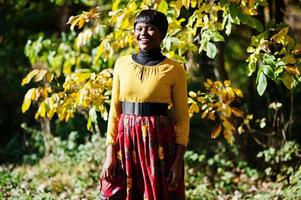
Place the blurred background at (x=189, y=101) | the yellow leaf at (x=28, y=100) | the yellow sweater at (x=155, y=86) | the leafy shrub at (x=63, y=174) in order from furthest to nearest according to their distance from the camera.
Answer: the leafy shrub at (x=63, y=174), the yellow leaf at (x=28, y=100), the blurred background at (x=189, y=101), the yellow sweater at (x=155, y=86)

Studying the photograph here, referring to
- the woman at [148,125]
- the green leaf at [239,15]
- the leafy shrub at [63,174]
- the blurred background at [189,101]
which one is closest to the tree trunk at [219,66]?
the blurred background at [189,101]

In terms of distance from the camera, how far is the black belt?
2760 mm

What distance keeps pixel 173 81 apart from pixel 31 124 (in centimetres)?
495

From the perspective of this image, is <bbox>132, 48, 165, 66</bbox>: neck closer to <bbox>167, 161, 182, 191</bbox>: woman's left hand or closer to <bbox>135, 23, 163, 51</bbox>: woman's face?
<bbox>135, 23, 163, 51</bbox>: woman's face

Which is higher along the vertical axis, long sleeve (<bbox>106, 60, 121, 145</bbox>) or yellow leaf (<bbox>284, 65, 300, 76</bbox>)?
yellow leaf (<bbox>284, 65, 300, 76</bbox>)

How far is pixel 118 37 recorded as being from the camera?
381 cm

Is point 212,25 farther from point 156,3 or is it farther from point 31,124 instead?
point 31,124

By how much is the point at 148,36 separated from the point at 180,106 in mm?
386

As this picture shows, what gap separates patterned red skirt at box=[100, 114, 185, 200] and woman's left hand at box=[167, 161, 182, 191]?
2 cm

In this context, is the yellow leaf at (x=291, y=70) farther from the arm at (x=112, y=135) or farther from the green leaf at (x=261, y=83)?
the arm at (x=112, y=135)

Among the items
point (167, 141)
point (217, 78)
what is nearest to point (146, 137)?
point (167, 141)

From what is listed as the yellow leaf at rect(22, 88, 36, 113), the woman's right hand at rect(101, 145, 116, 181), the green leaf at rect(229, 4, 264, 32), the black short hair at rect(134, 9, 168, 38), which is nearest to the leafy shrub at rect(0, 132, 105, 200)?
the yellow leaf at rect(22, 88, 36, 113)

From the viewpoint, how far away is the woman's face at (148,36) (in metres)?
2.72

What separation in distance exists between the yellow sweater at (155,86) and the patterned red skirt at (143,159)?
64 mm
